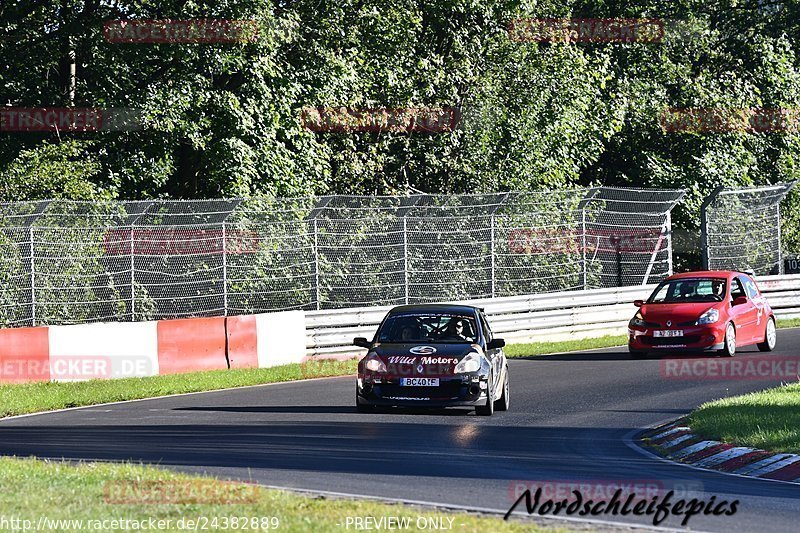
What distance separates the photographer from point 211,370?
70.7 feet

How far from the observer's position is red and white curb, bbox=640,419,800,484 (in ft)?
36.4

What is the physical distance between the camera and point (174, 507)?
8.53m

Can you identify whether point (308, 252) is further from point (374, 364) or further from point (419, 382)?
point (419, 382)

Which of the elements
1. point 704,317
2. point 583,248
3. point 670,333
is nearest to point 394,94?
point 583,248

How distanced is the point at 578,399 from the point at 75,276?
9526 mm

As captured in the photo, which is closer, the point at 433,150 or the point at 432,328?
the point at 432,328

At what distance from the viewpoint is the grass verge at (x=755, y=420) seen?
12.2m

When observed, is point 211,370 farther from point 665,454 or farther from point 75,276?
point 665,454

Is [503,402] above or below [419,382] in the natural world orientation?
below

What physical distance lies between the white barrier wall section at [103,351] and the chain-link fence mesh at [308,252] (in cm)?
173

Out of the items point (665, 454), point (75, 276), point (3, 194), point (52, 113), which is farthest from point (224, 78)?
point (665, 454)

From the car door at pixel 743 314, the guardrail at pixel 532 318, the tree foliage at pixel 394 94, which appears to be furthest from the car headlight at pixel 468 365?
the tree foliage at pixel 394 94

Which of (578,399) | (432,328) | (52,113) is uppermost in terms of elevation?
(52,113)

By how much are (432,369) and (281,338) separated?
7.95 metres
